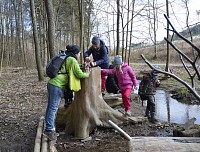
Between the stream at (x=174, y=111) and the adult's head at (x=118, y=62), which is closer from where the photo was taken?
the adult's head at (x=118, y=62)

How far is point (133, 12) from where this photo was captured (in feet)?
71.8

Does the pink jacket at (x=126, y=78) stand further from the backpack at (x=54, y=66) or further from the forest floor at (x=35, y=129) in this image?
the backpack at (x=54, y=66)

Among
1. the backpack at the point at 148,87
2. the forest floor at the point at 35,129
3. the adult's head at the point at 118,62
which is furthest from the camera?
the backpack at the point at 148,87

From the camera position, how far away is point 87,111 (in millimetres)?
6922

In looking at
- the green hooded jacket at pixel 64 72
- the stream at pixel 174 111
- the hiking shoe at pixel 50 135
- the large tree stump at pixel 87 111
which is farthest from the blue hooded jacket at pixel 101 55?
the hiking shoe at pixel 50 135

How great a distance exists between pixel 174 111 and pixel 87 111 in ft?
16.0

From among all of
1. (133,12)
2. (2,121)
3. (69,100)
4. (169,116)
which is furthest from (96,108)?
(133,12)

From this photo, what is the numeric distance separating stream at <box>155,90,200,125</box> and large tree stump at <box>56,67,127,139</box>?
2.71 meters

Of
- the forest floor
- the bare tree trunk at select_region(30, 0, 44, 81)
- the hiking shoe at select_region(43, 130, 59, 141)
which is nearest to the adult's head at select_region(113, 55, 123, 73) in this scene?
the forest floor

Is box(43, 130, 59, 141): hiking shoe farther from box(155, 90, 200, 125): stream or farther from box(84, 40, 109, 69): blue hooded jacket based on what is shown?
box(155, 90, 200, 125): stream

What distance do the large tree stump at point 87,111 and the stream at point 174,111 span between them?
271 cm

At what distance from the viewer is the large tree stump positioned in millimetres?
6831

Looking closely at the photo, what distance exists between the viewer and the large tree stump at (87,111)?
683cm

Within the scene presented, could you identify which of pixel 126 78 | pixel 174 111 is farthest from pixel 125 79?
pixel 174 111
